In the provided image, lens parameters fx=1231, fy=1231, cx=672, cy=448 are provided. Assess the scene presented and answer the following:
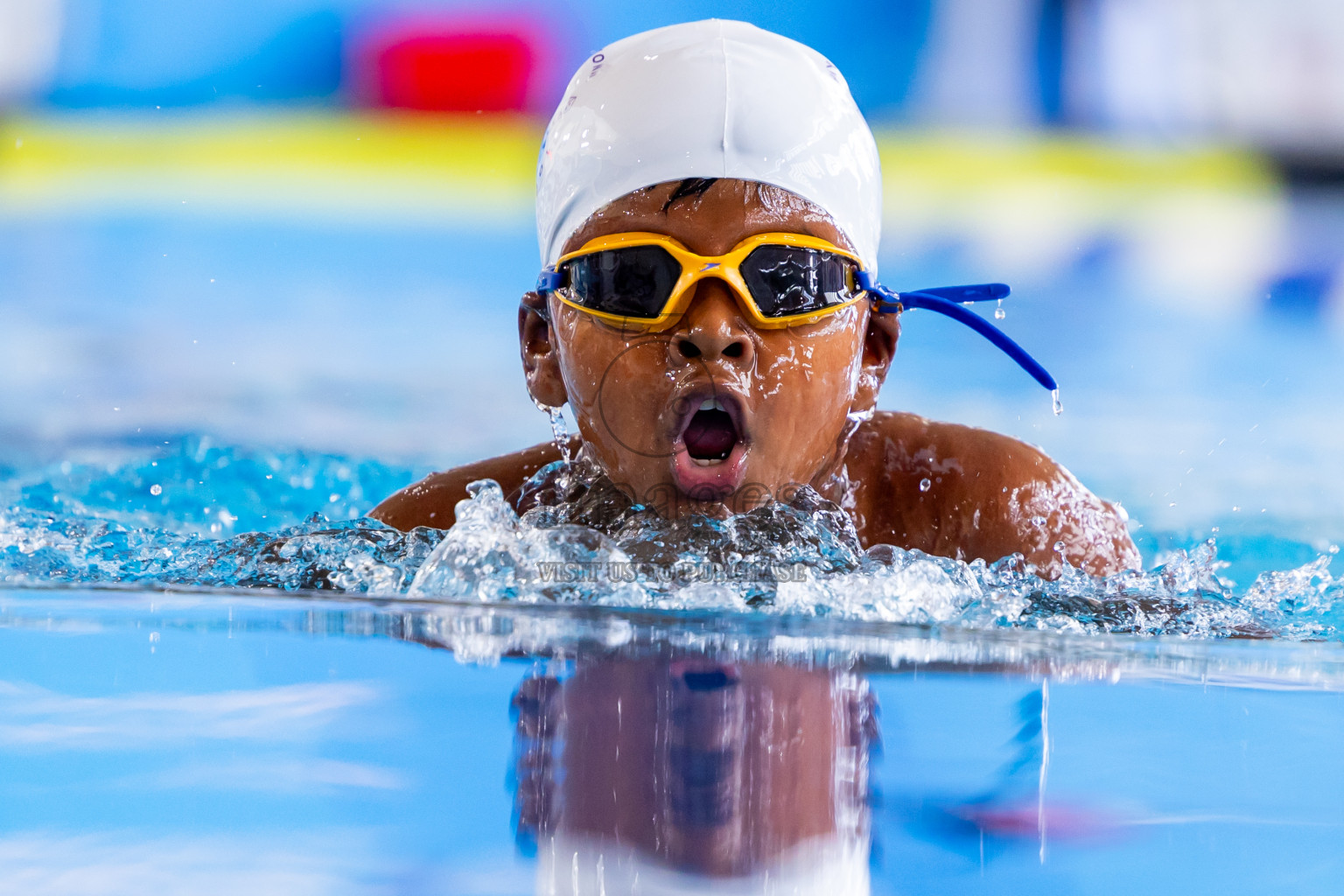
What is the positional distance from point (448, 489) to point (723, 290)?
0.66 m

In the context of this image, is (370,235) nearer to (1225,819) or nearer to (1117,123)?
(1117,123)

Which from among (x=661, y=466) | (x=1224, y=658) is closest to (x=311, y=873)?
(x=1224, y=658)

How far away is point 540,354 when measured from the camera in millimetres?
1571

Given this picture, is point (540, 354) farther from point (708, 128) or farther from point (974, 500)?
point (974, 500)

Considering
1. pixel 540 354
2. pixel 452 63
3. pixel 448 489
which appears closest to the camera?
pixel 540 354

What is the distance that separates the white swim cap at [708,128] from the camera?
1397 mm

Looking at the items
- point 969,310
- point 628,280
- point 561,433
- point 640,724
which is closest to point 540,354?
point 561,433

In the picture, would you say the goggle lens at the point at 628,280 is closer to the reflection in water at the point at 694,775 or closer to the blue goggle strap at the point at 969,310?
the blue goggle strap at the point at 969,310

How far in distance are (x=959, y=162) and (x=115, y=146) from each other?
3.38 meters

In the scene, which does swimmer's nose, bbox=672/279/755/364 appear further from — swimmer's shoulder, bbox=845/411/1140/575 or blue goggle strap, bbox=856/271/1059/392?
swimmer's shoulder, bbox=845/411/1140/575

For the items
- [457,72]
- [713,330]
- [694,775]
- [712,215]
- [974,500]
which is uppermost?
[457,72]

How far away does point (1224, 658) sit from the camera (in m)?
0.84

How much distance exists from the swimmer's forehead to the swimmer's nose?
0.16 ft

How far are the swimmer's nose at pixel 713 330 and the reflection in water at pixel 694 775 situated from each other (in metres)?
0.55
